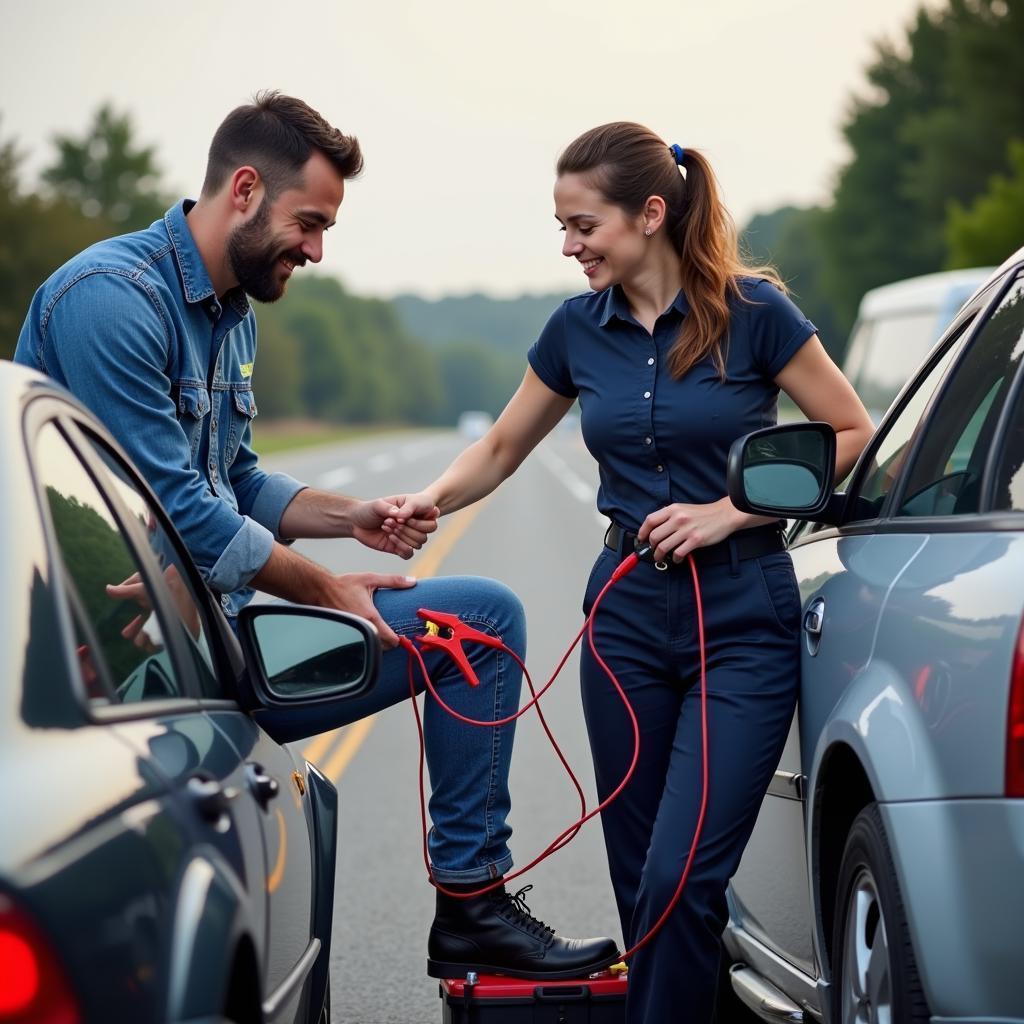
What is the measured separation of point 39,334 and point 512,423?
4.33ft

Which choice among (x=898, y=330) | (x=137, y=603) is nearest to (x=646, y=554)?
(x=137, y=603)

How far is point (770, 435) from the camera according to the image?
3783 mm

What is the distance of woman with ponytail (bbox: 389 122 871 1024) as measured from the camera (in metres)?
3.86

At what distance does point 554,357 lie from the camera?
4.49 m

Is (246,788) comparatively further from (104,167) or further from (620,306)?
(104,167)

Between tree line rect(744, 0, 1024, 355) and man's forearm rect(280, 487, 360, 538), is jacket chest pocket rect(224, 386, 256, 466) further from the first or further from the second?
tree line rect(744, 0, 1024, 355)

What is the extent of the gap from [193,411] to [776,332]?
1.31 metres

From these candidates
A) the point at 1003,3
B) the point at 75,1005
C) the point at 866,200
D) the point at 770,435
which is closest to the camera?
the point at 75,1005

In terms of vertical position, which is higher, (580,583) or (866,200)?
(866,200)

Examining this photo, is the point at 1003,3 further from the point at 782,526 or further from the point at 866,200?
the point at 782,526

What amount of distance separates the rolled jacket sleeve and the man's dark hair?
55 centimetres

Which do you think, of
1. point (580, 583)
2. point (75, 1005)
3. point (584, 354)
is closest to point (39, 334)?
point (584, 354)

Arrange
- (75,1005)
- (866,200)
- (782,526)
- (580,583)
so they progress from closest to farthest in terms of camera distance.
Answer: (75,1005), (782,526), (580,583), (866,200)

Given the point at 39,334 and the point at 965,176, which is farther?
the point at 965,176
